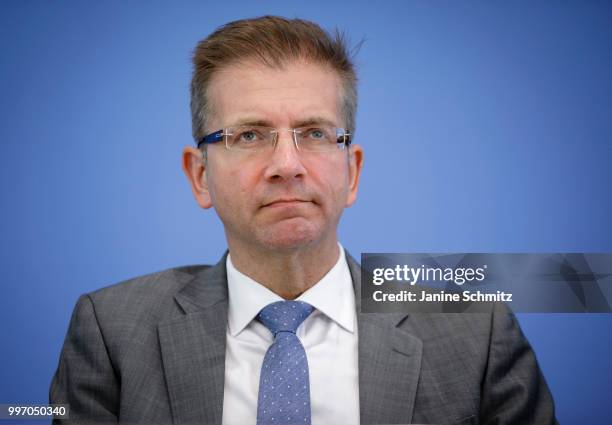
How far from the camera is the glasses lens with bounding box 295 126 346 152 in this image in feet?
7.66

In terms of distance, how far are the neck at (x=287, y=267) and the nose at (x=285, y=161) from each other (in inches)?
11.7

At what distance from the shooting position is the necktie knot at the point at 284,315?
235cm

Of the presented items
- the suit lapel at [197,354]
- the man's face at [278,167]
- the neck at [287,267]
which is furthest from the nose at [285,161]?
the suit lapel at [197,354]

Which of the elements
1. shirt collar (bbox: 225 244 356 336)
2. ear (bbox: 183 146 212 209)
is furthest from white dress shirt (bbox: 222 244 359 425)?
ear (bbox: 183 146 212 209)

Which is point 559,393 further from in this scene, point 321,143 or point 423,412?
point 321,143

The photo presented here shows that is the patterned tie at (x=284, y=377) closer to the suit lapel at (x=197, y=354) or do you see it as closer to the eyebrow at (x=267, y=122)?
the suit lapel at (x=197, y=354)

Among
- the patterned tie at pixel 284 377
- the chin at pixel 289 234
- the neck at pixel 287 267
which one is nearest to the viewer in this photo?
the patterned tie at pixel 284 377

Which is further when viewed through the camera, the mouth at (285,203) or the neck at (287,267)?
the neck at (287,267)

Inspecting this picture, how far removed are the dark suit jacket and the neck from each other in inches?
5.9

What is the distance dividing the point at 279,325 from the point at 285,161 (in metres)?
0.56

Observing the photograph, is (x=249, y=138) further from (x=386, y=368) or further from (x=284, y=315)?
(x=386, y=368)

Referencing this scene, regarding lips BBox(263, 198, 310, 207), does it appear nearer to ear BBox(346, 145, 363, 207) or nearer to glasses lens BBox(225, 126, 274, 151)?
glasses lens BBox(225, 126, 274, 151)

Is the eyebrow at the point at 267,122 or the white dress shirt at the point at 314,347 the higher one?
the eyebrow at the point at 267,122

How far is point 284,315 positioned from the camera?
236 cm
